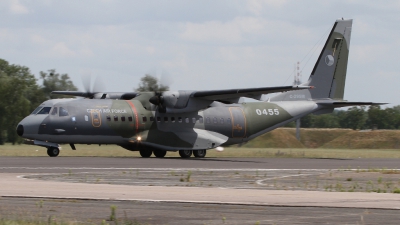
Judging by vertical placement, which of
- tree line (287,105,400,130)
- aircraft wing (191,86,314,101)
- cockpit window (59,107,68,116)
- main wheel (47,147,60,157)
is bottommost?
tree line (287,105,400,130)

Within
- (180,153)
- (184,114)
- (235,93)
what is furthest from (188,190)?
(180,153)

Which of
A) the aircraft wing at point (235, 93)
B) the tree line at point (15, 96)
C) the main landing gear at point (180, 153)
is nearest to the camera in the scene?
the aircraft wing at point (235, 93)

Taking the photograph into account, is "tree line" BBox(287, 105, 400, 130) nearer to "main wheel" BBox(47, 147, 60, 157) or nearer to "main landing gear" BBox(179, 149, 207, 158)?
"main landing gear" BBox(179, 149, 207, 158)

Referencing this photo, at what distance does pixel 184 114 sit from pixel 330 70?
32.8 feet

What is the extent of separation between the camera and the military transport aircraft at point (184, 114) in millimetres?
34844

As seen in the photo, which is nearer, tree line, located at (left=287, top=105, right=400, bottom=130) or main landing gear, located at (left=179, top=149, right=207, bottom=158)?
main landing gear, located at (left=179, top=149, right=207, bottom=158)

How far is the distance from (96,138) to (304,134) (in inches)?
1532

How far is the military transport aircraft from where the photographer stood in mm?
34844

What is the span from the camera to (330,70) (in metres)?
42.1

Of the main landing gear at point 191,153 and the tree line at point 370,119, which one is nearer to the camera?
the main landing gear at point 191,153

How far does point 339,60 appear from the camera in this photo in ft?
139

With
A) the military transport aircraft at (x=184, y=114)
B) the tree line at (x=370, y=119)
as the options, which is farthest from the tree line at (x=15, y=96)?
the tree line at (x=370, y=119)

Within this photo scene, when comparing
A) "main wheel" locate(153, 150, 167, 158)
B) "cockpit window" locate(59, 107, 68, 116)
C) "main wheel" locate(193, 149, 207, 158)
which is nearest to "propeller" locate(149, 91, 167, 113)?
"main wheel" locate(153, 150, 167, 158)

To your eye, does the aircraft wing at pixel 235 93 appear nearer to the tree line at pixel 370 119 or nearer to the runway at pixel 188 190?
the runway at pixel 188 190
